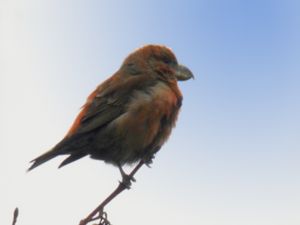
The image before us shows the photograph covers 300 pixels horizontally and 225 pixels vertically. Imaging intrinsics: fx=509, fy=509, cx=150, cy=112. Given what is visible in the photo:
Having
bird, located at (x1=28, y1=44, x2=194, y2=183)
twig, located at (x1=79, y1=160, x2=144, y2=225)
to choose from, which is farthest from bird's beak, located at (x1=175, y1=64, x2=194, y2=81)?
twig, located at (x1=79, y1=160, x2=144, y2=225)

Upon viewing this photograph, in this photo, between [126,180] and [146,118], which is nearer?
[126,180]

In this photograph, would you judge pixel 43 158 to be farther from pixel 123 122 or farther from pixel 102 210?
pixel 102 210

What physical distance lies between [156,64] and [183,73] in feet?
1.03

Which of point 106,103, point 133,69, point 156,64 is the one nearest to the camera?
point 106,103

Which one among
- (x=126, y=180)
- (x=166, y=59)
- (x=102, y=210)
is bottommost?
(x=102, y=210)

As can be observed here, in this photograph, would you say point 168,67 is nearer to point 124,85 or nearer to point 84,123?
point 124,85

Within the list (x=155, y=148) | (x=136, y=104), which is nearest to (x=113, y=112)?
(x=136, y=104)

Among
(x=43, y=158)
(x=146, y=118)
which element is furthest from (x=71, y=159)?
(x=146, y=118)

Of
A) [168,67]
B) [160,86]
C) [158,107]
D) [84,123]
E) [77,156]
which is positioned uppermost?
[168,67]

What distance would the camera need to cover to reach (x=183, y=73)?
5492 millimetres

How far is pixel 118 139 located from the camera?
4.71 m

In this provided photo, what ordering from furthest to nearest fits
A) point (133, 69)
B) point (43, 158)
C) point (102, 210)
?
point (133, 69) < point (43, 158) < point (102, 210)

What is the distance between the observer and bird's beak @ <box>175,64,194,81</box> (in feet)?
18.0

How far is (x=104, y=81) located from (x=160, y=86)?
59 centimetres
